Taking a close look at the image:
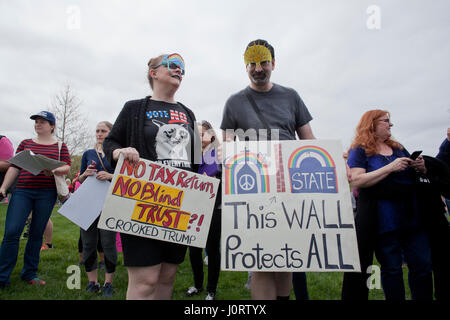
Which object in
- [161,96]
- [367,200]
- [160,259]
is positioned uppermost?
[161,96]

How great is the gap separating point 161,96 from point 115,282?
2.79m

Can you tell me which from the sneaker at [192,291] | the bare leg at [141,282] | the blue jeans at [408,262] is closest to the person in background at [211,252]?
the sneaker at [192,291]

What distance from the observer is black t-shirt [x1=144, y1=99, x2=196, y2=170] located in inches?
66.9

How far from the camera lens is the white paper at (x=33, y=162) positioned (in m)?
2.98

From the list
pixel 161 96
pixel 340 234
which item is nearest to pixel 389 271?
pixel 340 234

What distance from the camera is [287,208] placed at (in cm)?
168

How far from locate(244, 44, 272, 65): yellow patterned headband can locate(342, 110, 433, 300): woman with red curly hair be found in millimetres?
1383

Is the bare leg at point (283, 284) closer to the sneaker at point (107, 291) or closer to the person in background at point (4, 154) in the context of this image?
Answer: the sneaker at point (107, 291)

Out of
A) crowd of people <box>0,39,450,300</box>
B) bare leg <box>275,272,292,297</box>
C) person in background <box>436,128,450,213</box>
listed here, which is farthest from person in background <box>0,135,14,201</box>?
person in background <box>436,128,450,213</box>

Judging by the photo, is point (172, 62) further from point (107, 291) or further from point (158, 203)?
point (107, 291)

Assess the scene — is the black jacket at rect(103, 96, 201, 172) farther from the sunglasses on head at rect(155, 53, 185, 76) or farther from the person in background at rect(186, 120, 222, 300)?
the person in background at rect(186, 120, 222, 300)

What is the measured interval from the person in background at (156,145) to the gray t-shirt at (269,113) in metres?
0.32
